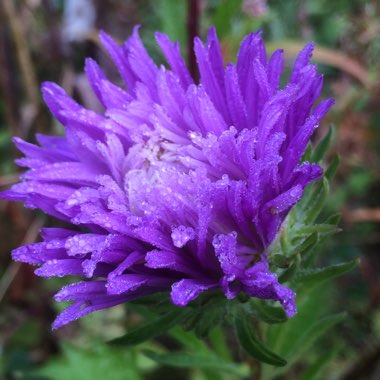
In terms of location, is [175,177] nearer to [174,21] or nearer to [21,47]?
[174,21]

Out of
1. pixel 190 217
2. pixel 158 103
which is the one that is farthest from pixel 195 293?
pixel 158 103

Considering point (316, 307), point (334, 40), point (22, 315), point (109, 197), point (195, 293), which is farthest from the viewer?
point (334, 40)

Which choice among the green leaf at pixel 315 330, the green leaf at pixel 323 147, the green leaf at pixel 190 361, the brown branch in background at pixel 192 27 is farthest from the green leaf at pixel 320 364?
the brown branch in background at pixel 192 27

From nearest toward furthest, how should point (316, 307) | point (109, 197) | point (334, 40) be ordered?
1. point (109, 197)
2. point (316, 307)
3. point (334, 40)

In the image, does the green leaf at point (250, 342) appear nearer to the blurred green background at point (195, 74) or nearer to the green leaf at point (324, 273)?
the green leaf at point (324, 273)

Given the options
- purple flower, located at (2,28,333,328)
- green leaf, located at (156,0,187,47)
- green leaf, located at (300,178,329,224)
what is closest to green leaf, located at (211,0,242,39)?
green leaf, located at (156,0,187,47)

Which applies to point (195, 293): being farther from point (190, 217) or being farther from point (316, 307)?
point (316, 307)
